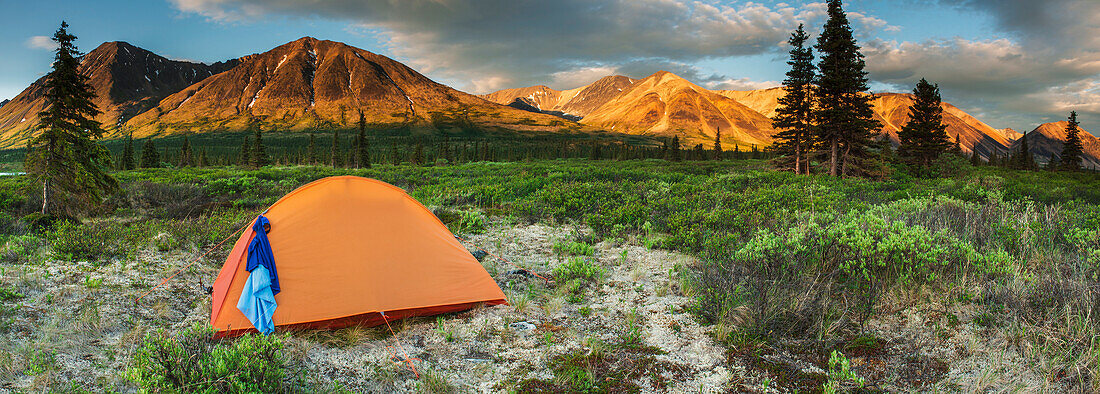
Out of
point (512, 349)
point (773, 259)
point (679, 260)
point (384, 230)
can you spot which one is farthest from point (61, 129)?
point (773, 259)

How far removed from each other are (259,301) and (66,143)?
1069 cm

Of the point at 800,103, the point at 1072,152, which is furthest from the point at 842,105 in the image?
the point at 1072,152

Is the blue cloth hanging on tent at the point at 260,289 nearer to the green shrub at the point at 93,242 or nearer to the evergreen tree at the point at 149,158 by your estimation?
the green shrub at the point at 93,242

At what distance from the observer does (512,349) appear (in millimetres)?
5027

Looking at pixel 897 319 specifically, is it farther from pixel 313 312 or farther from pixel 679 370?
pixel 313 312

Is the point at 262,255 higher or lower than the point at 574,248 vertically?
higher

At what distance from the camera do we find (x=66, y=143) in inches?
440

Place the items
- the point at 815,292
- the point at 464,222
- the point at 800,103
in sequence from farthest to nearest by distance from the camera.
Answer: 1. the point at 800,103
2. the point at 464,222
3. the point at 815,292

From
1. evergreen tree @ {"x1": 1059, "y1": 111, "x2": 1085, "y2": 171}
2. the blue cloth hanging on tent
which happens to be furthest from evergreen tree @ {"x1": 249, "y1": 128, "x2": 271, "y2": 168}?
evergreen tree @ {"x1": 1059, "y1": 111, "x2": 1085, "y2": 171}

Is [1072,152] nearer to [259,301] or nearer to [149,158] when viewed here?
[259,301]

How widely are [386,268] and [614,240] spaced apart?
4788 mm

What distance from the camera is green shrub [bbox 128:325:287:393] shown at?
11.8 feet

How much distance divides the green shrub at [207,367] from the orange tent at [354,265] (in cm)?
141

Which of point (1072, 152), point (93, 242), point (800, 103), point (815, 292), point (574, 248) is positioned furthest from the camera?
point (1072, 152)
